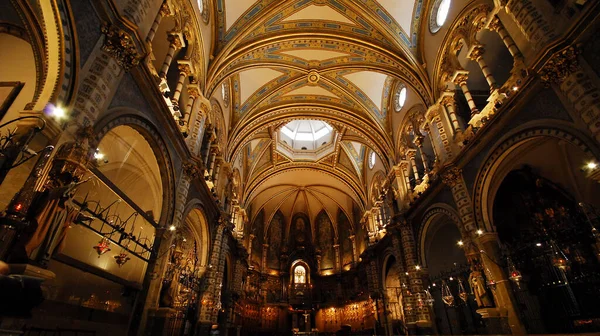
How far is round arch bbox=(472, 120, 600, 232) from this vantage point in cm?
690

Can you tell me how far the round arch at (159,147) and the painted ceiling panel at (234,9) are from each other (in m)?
8.16

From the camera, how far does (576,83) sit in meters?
6.42

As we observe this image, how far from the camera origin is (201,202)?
12836mm

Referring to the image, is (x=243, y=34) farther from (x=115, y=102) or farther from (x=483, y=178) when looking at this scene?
(x=483, y=178)

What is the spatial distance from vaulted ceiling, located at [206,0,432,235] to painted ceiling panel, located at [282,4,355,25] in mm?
48

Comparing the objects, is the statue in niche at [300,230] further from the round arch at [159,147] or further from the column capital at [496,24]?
the column capital at [496,24]

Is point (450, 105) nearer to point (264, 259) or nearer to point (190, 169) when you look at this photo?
point (190, 169)


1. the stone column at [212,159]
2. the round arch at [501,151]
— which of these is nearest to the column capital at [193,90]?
the stone column at [212,159]

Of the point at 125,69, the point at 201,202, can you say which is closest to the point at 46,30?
the point at 125,69

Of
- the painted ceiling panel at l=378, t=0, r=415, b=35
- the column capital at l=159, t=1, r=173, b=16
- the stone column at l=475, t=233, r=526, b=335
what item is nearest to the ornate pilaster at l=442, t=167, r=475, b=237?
the stone column at l=475, t=233, r=526, b=335

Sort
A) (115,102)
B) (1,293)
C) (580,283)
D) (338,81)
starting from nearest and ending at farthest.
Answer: (1,293)
(115,102)
(580,283)
(338,81)

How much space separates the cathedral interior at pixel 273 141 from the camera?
5488 mm

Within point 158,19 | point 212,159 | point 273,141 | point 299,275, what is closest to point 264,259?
point 299,275

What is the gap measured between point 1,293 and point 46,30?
4.53 metres
